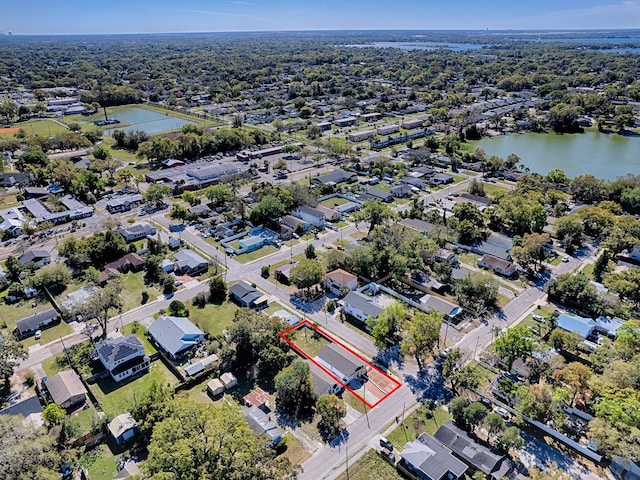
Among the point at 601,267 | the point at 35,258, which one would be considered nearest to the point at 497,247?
the point at 601,267

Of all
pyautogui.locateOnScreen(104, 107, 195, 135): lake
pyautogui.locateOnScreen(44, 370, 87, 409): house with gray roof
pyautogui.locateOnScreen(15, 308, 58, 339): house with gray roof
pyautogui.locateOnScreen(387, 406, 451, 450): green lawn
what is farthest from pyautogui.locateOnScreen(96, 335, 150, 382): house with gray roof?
pyautogui.locateOnScreen(104, 107, 195, 135): lake

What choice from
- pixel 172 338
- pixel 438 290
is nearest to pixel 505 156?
pixel 438 290

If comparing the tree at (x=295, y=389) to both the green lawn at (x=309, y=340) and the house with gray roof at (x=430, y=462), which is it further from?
the house with gray roof at (x=430, y=462)

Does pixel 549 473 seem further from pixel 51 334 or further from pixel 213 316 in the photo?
pixel 51 334

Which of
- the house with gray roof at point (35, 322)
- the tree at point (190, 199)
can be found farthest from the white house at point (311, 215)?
the house with gray roof at point (35, 322)

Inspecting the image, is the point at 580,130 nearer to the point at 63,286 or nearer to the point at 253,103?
the point at 253,103
